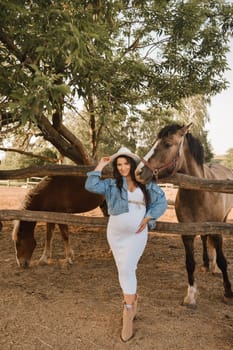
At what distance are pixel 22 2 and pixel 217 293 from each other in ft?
13.7

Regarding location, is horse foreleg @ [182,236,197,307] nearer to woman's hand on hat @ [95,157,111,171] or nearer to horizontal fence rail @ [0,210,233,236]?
horizontal fence rail @ [0,210,233,236]

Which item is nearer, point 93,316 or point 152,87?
point 93,316

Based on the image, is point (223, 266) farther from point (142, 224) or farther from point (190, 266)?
point (142, 224)

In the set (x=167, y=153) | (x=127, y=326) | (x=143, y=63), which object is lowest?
(x=127, y=326)

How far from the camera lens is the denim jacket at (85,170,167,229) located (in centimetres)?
266

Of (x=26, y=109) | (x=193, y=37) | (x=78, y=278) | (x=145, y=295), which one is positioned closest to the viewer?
(x=26, y=109)

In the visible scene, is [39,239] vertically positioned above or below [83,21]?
below

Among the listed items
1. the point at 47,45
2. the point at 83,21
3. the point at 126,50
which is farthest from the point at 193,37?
the point at 47,45

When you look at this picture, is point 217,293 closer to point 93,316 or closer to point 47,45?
point 93,316

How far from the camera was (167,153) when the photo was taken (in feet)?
10.9

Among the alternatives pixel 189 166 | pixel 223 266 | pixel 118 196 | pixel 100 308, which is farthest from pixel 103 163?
pixel 223 266

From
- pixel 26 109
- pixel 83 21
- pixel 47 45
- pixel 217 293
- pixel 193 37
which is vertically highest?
pixel 193 37

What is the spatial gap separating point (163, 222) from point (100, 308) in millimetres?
1195

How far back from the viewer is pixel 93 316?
3.18 meters
